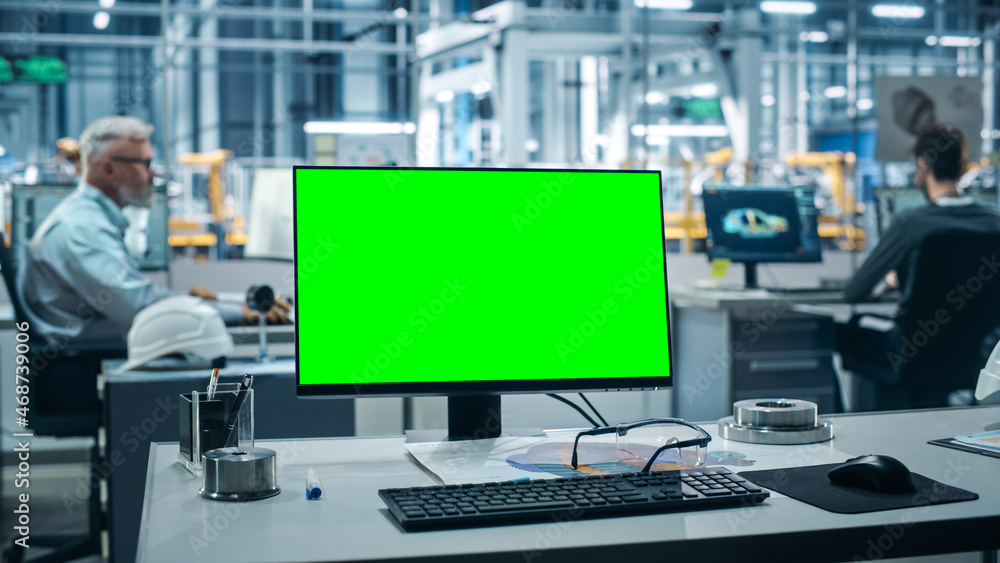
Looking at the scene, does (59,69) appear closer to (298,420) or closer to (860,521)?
(298,420)

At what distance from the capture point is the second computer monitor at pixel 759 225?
403 cm

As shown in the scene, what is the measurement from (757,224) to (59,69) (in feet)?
25.0

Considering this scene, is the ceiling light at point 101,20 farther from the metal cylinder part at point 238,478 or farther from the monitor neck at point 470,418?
the metal cylinder part at point 238,478

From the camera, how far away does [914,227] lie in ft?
10.7

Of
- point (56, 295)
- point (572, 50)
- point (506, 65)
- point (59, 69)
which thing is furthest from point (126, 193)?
point (59, 69)

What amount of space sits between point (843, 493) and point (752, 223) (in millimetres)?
3121

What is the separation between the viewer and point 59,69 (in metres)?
9.03

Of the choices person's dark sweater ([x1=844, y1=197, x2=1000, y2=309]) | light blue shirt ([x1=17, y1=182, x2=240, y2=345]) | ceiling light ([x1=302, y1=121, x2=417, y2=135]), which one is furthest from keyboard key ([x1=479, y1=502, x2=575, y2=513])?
ceiling light ([x1=302, y1=121, x2=417, y2=135])

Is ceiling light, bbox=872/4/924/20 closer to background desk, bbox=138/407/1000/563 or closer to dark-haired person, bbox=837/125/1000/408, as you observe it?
dark-haired person, bbox=837/125/1000/408

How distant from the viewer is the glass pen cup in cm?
122

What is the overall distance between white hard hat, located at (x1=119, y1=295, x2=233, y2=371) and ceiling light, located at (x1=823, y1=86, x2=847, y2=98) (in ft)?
58.7

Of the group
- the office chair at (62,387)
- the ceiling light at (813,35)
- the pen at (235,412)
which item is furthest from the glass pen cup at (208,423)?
the ceiling light at (813,35)

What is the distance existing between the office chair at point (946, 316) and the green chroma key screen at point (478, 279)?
2020mm

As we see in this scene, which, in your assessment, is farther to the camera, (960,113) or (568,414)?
(960,113)
